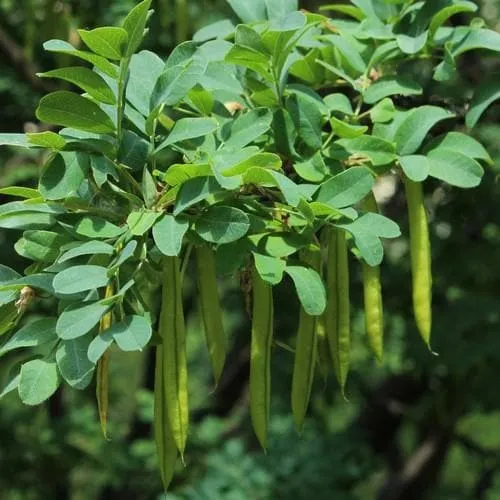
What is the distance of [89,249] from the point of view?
1.40m

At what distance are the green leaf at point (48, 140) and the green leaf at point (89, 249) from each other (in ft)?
0.45

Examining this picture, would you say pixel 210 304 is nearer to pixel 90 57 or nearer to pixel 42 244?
pixel 42 244

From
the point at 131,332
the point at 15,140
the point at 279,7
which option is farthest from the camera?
the point at 279,7

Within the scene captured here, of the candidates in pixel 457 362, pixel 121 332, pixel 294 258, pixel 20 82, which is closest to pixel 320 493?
pixel 457 362

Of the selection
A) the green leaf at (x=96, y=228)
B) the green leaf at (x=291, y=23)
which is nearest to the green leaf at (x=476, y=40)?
the green leaf at (x=291, y=23)

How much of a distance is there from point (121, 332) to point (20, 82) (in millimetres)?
2719

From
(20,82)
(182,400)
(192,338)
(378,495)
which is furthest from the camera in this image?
(192,338)

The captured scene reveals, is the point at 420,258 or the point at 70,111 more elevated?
the point at 70,111

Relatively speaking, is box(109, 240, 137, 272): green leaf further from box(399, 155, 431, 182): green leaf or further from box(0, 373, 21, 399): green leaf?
box(399, 155, 431, 182): green leaf

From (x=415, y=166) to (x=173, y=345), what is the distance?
445 millimetres

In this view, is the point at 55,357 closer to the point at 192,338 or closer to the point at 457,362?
the point at 457,362

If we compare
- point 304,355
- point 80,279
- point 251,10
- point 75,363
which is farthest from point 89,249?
point 251,10

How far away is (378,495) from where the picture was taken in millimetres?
4395

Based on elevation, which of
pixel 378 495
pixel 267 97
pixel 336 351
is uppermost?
pixel 267 97
